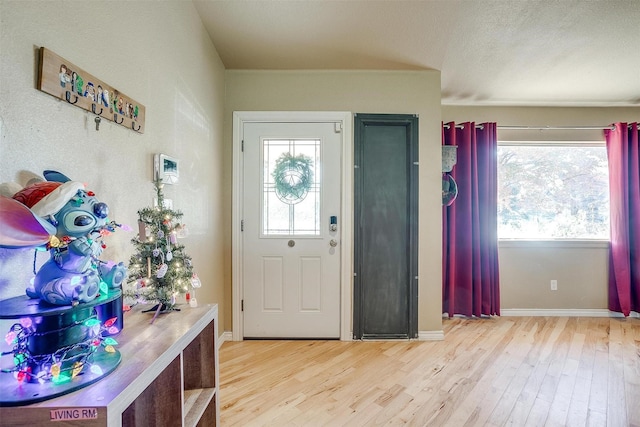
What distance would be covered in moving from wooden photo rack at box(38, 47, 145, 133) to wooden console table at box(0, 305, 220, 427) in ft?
2.56

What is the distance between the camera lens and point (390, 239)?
280 cm

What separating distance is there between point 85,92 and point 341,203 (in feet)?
6.60

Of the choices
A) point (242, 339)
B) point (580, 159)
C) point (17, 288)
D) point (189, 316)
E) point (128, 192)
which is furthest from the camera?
point (580, 159)

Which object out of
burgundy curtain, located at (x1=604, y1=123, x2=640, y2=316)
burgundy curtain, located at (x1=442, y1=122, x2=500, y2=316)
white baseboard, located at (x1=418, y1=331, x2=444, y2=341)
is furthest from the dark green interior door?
burgundy curtain, located at (x1=604, y1=123, x2=640, y2=316)

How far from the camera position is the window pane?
275cm

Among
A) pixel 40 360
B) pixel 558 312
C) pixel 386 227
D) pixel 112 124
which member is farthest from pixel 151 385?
pixel 558 312

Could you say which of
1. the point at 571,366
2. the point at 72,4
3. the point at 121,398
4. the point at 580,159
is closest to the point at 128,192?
the point at 72,4

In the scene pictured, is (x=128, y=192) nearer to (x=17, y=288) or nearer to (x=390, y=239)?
(x=17, y=288)

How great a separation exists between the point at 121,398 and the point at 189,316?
0.52 m

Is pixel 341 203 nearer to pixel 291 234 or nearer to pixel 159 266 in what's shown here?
pixel 291 234

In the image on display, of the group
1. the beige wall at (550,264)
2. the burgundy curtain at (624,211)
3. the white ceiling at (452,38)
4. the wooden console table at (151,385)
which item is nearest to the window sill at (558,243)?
the beige wall at (550,264)

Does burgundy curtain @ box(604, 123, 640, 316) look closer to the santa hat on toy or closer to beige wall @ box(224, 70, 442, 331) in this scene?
beige wall @ box(224, 70, 442, 331)

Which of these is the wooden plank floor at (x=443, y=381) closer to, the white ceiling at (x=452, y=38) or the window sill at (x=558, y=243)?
the window sill at (x=558, y=243)

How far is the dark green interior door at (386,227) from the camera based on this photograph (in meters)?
2.78
